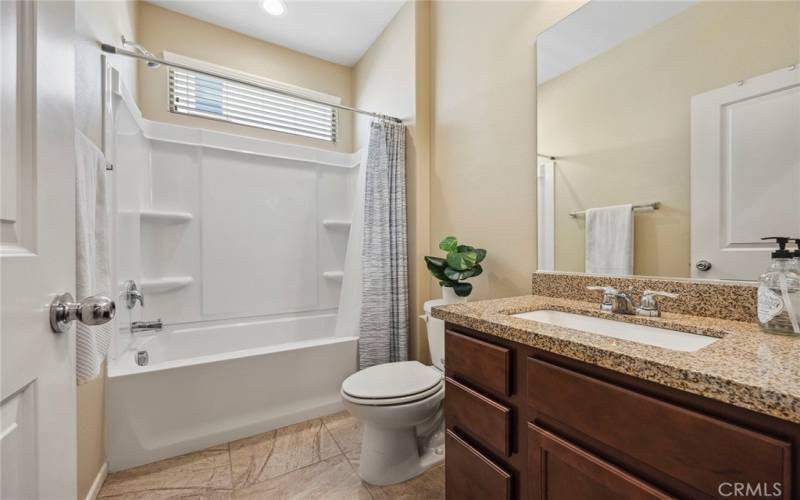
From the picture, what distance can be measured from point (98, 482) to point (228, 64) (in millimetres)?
2808

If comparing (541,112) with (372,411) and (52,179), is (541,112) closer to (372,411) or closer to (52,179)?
(372,411)

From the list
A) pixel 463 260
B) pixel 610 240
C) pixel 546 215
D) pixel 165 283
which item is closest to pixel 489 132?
pixel 546 215

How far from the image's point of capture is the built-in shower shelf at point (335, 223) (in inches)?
116

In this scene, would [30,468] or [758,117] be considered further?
[758,117]

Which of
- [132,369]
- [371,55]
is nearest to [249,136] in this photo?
[371,55]

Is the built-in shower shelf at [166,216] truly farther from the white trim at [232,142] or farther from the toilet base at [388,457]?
the toilet base at [388,457]

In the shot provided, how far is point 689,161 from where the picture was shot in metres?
1.04

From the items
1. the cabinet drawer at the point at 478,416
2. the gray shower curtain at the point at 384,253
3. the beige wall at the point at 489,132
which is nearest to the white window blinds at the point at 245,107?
the gray shower curtain at the point at 384,253

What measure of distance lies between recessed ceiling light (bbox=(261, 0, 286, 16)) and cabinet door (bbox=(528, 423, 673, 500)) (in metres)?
2.76

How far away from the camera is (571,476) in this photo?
73 cm

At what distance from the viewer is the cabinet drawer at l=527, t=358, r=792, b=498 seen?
1.59 feet

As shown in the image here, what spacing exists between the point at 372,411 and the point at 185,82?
2768 millimetres

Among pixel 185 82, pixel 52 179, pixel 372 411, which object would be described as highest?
pixel 185 82

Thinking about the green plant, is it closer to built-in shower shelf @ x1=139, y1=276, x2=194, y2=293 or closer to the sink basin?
the sink basin
